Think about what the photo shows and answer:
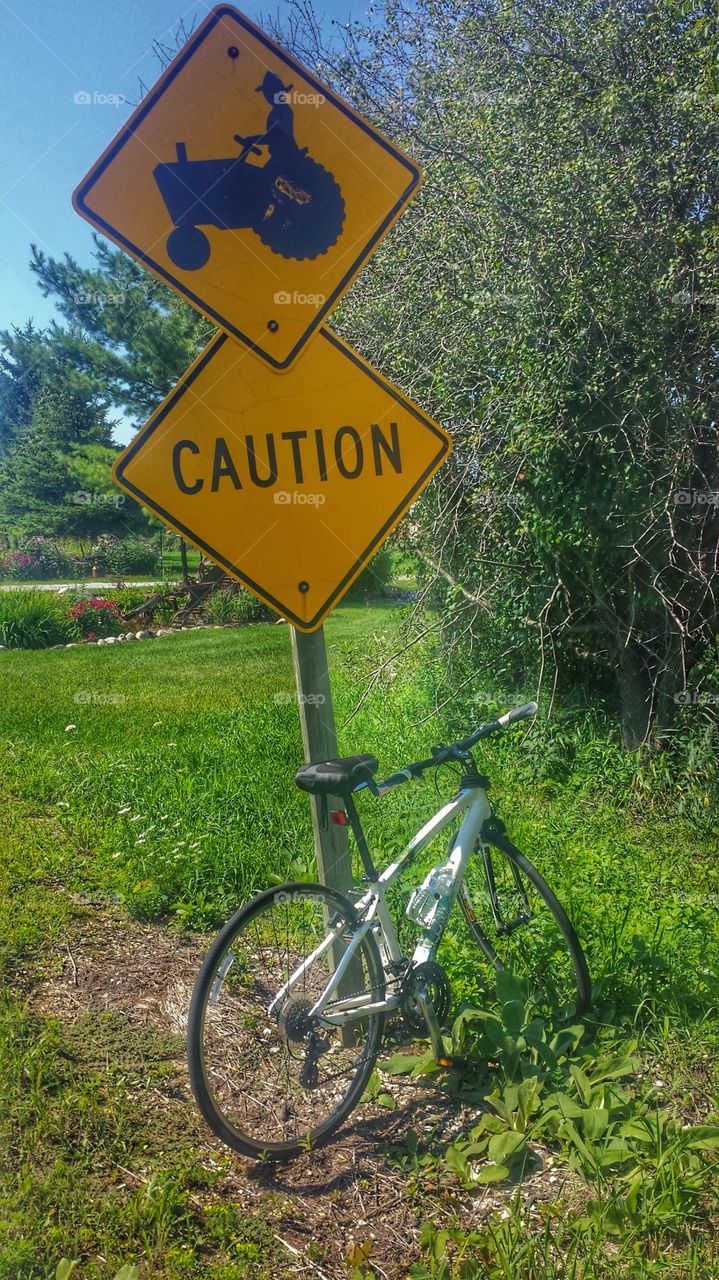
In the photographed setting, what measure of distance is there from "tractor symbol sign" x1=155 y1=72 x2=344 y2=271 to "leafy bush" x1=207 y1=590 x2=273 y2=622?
1483 centimetres

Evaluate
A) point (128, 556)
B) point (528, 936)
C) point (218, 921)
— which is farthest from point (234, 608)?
point (528, 936)

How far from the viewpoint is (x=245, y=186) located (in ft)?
9.31

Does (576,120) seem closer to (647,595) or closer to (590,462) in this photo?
(590,462)

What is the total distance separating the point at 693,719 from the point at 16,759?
5120 mm

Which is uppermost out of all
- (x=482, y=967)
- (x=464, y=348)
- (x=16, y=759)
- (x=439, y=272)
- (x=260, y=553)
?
(x=439, y=272)

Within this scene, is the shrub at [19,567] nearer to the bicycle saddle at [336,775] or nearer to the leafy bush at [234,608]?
the leafy bush at [234,608]

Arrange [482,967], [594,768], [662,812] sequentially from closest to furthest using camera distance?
[482,967] → [662,812] → [594,768]

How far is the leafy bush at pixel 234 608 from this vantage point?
698 inches

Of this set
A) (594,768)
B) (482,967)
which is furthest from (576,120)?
(482,967)

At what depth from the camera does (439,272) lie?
20.6 feet

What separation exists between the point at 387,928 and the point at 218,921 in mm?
1507

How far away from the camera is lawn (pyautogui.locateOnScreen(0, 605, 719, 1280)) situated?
235cm

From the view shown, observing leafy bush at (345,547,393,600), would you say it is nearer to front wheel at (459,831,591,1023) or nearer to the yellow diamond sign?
front wheel at (459,831,591,1023)

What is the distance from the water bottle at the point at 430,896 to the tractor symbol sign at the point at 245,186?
5.81 feet
